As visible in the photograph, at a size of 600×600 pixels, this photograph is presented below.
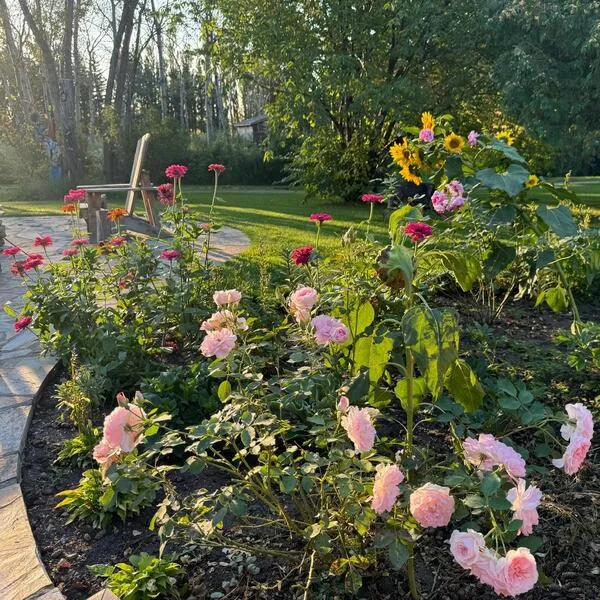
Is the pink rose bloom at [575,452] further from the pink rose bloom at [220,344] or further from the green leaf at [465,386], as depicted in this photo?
the pink rose bloom at [220,344]

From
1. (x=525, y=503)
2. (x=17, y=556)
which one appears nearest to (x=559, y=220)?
(x=525, y=503)

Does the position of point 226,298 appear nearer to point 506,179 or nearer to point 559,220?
point 506,179

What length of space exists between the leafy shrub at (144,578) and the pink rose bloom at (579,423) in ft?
3.37

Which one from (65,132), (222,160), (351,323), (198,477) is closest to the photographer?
(351,323)

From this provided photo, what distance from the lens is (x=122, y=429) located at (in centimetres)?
139

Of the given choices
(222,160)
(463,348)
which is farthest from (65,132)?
(463,348)

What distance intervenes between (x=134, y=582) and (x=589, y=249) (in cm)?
268

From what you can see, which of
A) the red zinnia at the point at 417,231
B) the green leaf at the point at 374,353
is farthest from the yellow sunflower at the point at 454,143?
the green leaf at the point at 374,353

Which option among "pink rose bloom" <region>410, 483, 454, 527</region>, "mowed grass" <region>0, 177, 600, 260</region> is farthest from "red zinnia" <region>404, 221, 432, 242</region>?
"mowed grass" <region>0, 177, 600, 260</region>

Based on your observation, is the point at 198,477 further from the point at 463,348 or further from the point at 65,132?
the point at 65,132

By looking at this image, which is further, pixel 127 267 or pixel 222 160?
pixel 222 160

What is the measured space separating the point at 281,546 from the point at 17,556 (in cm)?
75

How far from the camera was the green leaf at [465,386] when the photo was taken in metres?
1.43

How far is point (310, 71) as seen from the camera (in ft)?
33.7
